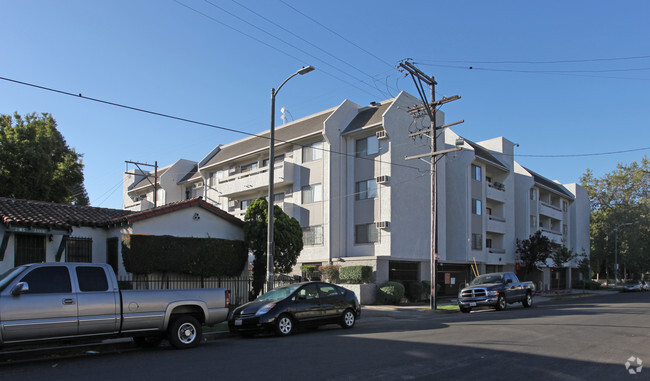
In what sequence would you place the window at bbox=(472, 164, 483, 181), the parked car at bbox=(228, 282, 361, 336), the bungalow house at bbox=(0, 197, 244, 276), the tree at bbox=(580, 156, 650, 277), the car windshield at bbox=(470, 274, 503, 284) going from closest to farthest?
1. the parked car at bbox=(228, 282, 361, 336)
2. the bungalow house at bbox=(0, 197, 244, 276)
3. the car windshield at bbox=(470, 274, 503, 284)
4. the window at bbox=(472, 164, 483, 181)
5. the tree at bbox=(580, 156, 650, 277)

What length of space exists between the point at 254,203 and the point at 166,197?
2758 centimetres

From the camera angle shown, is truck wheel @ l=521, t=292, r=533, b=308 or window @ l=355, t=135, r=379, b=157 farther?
window @ l=355, t=135, r=379, b=157

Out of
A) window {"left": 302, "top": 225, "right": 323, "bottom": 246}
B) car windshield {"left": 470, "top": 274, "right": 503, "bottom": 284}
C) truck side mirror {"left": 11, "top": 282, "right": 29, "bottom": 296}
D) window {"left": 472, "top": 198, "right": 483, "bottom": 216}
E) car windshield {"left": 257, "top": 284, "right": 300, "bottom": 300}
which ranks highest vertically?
window {"left": 472, "top": 198, "right": 483, "bottom": 216}

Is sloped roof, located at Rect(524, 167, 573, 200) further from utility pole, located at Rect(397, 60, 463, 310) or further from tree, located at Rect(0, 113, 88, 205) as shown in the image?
tree, located at Rect(0, 113, 88, 205)

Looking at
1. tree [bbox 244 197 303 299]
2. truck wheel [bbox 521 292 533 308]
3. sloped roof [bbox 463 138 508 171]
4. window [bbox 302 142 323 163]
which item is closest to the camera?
tree [bbox 244 197 303 299]

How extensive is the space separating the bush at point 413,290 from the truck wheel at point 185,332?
2039 cm

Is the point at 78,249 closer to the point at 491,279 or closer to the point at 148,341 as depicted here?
the point at 148,341

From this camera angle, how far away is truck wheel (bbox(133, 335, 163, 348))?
35.6 ft

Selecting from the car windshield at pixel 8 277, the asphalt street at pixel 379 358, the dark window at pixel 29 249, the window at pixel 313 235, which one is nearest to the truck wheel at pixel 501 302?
the asphalt street at pixel 379 358

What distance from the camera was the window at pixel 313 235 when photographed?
104ft

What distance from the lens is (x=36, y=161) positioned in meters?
27.8

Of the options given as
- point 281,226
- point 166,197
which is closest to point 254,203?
point 281,226

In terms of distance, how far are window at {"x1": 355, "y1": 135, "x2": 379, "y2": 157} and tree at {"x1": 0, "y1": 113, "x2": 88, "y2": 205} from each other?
57.5 ft

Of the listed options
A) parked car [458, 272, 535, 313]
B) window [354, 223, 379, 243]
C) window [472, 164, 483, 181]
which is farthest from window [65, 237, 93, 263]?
window [472, 164, 483, 181]
